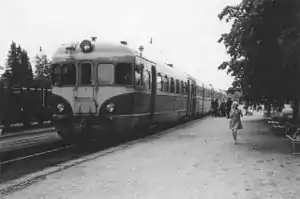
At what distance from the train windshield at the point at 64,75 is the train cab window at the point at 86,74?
28 cm

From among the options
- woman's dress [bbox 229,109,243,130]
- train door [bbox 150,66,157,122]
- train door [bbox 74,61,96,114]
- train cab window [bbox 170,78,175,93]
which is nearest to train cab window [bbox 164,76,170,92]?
train cab window [bbox 170,78,175,93]

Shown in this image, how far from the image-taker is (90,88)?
15.4 meters

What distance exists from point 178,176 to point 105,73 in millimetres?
7014

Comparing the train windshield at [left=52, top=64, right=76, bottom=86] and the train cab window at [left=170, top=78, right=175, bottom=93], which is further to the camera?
the train cab window at [left=170, top=78, right=175, bottom=93]

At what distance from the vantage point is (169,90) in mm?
22594

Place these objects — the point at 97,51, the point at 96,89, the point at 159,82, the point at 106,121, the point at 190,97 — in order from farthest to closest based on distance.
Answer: the point at 190,97 < the point at 159,82 < the point at 97,51 < the point at 96,89 < the point at 106,121

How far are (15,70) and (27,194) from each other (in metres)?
81.4

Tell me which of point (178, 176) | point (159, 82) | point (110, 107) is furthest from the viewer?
point (159, 82)

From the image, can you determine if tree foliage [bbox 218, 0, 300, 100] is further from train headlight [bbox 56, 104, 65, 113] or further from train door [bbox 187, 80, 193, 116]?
train door [bbox 187, 80, 193, 116]

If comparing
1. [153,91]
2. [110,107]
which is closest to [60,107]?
[110,107]

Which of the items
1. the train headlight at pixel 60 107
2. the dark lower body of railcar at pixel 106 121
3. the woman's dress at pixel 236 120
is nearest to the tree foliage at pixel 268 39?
the woman's dress at pixel 236 120

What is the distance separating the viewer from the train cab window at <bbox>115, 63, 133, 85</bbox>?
15539 millimetres

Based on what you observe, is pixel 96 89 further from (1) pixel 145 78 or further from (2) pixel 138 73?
(1) pixel 145 78

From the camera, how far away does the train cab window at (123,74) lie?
15.5 meters
